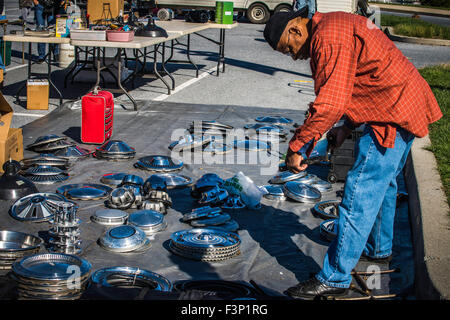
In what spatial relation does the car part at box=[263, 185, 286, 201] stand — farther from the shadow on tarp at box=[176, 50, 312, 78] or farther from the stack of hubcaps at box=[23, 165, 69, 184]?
the shadow on tarp at box=[176, 50, 312, 78]

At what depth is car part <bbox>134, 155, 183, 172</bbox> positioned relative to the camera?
5969 mm

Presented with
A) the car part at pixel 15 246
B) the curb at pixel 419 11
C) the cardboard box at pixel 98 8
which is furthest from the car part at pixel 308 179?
the curb at pixel 419 11

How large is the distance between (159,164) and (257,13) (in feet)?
64.4

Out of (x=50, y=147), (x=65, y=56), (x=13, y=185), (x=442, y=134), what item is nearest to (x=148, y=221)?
→ (x=13, y=185)

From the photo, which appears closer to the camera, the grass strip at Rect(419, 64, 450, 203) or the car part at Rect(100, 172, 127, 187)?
the car part at Rect(100, 172, 127, 187)

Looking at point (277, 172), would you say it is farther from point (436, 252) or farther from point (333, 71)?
point (333, 71)

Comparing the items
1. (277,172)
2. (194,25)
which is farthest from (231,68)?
(277,172)

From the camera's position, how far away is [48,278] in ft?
10.2

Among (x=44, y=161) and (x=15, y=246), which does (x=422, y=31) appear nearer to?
(x=44, y=161)

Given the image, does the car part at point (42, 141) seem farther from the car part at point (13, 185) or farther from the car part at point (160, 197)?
the car part at point (160, 197)

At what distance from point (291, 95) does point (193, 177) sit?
16.6 ft

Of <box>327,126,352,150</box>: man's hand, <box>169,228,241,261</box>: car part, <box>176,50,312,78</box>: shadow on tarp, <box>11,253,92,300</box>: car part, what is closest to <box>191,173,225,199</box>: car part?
<box>169,228,241,261</box>: car part

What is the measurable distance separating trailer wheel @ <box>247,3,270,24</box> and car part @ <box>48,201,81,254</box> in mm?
21454

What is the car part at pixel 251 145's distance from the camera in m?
6.84
